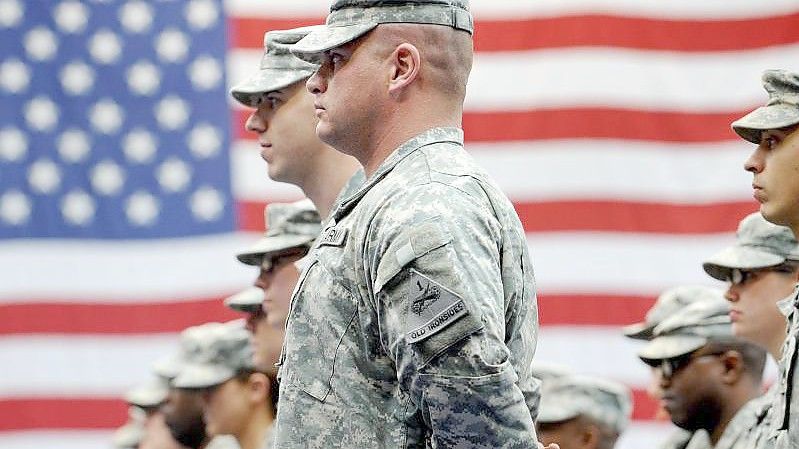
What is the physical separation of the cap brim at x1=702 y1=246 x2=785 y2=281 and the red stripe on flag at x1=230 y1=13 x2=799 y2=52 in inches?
136

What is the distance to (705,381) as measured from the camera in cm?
527

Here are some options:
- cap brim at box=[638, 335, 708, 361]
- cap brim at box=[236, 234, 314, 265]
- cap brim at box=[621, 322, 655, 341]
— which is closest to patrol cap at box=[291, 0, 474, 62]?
cap brim at box=[236, 234, 314, 265]

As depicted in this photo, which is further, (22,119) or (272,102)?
(22,119)

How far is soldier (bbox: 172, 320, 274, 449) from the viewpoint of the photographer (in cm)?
580

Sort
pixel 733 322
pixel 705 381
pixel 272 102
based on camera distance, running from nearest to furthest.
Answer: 1. pixel 272 102
2. pixel 733 322
3. pixel 705 381

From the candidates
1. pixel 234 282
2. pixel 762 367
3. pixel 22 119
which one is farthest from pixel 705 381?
pixel 22 119

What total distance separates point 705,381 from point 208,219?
13.1 feet

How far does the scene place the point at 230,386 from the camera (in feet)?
19.6

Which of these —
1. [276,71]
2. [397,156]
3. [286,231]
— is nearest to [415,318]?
Answer: [397,156]

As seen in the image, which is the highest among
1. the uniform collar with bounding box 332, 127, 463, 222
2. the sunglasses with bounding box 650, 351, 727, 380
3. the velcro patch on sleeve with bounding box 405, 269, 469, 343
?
the uniform collar with bounding box 332, 127, 463, 222

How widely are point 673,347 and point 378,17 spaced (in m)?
2.90

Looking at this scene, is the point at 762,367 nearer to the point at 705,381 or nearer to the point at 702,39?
the point at 705,381

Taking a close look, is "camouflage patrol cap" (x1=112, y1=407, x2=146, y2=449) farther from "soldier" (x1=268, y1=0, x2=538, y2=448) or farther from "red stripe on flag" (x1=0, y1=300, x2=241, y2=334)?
"soldier" (x1=268, y1=0, x2=538, y2=448)

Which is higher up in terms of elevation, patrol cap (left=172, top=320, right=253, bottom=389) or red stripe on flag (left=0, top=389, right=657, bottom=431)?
patrol cap (left=172, top=320, right=253, bottom=389)
